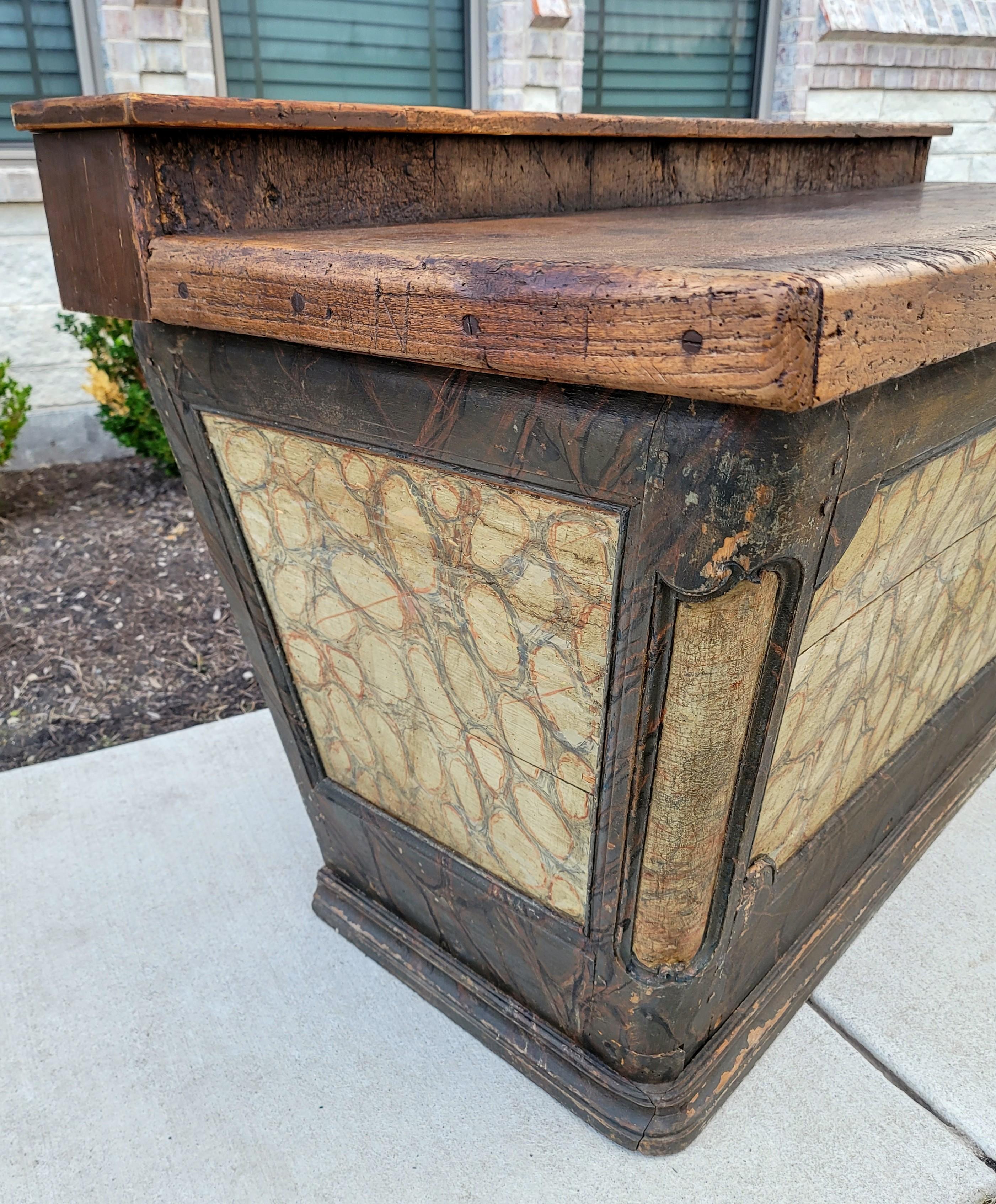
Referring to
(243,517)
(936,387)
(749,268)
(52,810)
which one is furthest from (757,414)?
(52,810)

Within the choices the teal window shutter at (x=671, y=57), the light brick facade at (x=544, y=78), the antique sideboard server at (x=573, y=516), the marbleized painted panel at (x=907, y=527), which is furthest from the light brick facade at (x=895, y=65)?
the marbleized painted panel at (x=907, y=527)

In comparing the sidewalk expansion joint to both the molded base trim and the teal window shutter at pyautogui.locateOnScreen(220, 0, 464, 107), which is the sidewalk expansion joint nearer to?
the molded base trim

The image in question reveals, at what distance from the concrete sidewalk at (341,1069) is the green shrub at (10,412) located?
2.17 metres

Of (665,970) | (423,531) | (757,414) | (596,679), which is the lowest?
(665,970)

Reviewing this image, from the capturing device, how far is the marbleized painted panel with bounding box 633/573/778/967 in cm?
94

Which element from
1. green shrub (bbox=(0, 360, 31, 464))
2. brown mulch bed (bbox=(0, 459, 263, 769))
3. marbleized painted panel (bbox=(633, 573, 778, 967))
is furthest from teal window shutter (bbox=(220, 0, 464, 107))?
marbleized painted panel (bbox=(633, 573, 778, 967))

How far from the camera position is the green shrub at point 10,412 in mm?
3596

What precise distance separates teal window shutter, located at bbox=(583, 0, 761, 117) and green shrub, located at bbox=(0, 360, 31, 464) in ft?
9.60

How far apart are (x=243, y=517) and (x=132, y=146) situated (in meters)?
0.49

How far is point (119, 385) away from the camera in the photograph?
12.6 ft

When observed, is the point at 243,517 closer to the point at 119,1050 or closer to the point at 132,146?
the point at 132,146

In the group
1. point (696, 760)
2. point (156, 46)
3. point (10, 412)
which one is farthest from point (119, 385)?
point (696, 760)

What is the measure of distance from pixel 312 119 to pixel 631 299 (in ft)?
2.17

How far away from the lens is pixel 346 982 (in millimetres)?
1626
